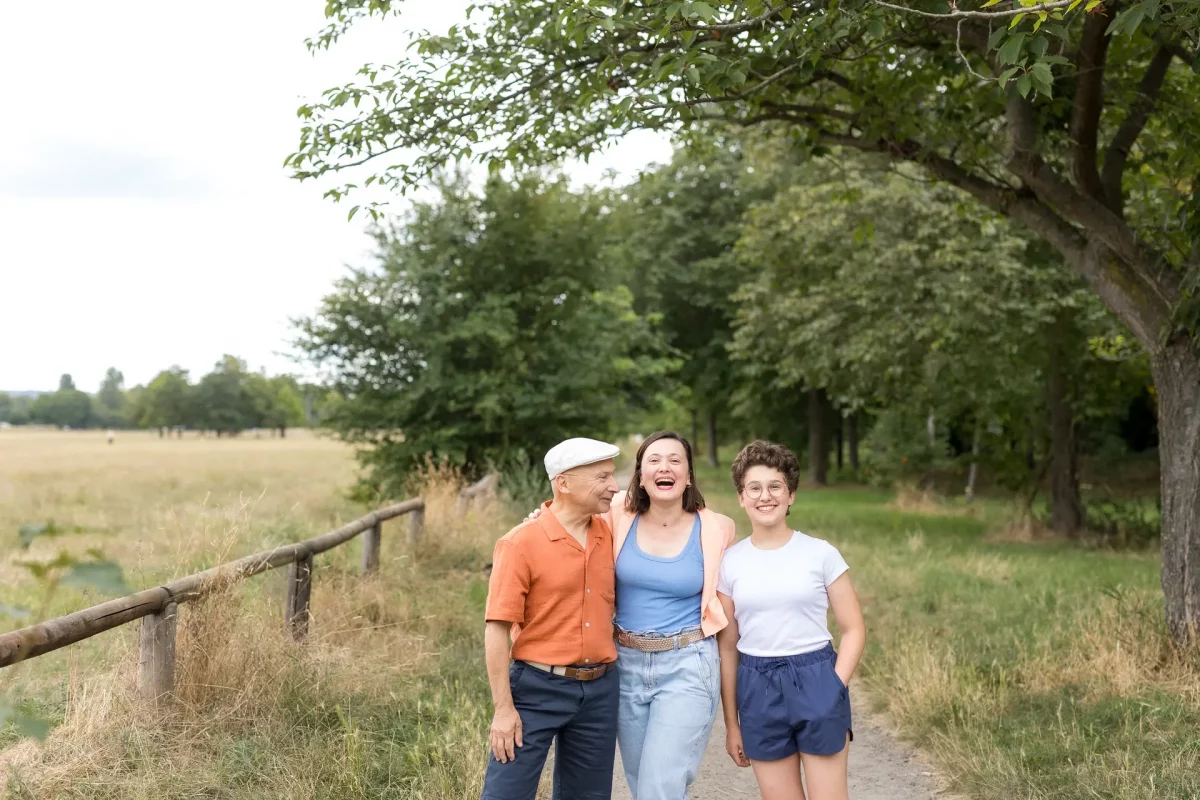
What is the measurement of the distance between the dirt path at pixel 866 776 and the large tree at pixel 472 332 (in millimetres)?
11631

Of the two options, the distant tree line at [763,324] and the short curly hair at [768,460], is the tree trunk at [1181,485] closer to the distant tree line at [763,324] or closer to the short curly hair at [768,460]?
the short curly hair at [768,460]

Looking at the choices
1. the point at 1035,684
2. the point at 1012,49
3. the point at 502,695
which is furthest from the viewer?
the point at 1035,684

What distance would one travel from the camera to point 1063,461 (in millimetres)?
16969

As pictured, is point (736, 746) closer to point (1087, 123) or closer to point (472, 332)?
point (1087, 123)

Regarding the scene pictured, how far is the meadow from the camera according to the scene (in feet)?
14.3

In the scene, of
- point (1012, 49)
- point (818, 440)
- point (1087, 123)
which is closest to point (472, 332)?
point (1087, 123)

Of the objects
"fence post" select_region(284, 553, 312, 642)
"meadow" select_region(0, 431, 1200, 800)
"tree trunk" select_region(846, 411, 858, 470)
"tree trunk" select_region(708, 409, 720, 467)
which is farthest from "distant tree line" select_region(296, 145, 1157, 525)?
"tree trunk" select_region(708, 409, 720, 467)

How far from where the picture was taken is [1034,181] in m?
7.00

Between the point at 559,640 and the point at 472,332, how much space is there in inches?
548

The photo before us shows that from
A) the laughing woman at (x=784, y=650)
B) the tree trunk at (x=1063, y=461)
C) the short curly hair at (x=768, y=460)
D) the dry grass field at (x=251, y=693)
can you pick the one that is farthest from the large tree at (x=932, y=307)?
the laughing woman at (x=784, y=650)

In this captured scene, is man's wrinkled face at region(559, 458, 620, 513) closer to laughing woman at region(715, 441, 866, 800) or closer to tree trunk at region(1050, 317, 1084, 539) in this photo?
laughing woman at region(715, 441, 866, 800)

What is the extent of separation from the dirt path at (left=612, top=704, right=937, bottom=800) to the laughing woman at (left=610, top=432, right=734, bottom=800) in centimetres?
196

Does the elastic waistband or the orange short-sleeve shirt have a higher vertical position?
the orange short-sleeve shirt

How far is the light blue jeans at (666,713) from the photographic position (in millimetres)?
3373
